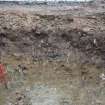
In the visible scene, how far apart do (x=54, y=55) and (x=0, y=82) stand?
3077 mm


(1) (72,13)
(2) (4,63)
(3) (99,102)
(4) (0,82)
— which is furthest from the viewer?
(1) (72,13)

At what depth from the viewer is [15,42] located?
1941 centimetres

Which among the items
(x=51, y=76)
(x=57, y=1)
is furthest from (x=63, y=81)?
(x=57, y=1)

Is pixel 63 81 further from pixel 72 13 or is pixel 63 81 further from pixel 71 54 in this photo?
pixel 72 13

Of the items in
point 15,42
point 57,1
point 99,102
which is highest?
point 57,1

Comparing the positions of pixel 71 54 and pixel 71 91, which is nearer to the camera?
pixel 71 91

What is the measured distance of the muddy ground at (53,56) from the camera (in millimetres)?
16094

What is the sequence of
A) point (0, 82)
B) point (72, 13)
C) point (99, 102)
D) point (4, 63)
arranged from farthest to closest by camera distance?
point (72, 13)
point (4, 63)
point (0, 82)
point (99, 102)

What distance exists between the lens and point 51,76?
1739cm

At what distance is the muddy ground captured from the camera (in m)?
16.1

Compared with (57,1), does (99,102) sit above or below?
below

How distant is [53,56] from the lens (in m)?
18.6

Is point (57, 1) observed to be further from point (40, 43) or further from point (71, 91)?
point (71, 91)

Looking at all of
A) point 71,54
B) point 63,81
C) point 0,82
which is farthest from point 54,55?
point 0,82
